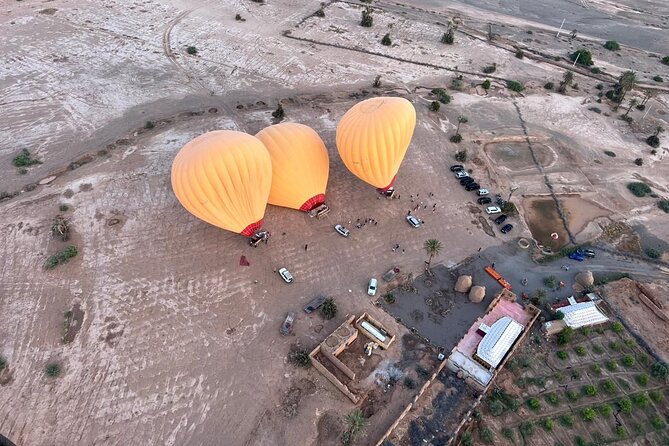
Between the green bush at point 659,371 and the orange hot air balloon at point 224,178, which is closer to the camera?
the green bush at point 659,371

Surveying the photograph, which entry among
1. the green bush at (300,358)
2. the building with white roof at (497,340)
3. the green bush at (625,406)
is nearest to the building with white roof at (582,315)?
the building with white roof at (497,340)

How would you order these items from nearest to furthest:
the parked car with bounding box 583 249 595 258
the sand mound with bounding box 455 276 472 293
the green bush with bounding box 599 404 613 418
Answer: the green bush with bounding box 599 404 613 418, the sand mound with bounding box 455 276 472 293, the parked car with bounding box 583 249 595 258

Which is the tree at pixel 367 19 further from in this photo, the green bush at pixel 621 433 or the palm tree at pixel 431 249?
the green bush at pixel 621 433

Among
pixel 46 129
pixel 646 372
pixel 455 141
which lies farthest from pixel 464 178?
pixel 46 129

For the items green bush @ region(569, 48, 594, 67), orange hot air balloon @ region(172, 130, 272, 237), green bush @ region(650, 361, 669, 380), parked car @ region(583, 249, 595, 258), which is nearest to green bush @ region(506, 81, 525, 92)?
green bush @ region(569, 48, 594, 67)

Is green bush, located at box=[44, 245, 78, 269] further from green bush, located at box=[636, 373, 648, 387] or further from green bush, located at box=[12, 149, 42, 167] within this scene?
green bush, located at box=[636, 373, 648, 387]

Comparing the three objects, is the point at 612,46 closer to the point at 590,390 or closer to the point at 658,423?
the point at 590,390
